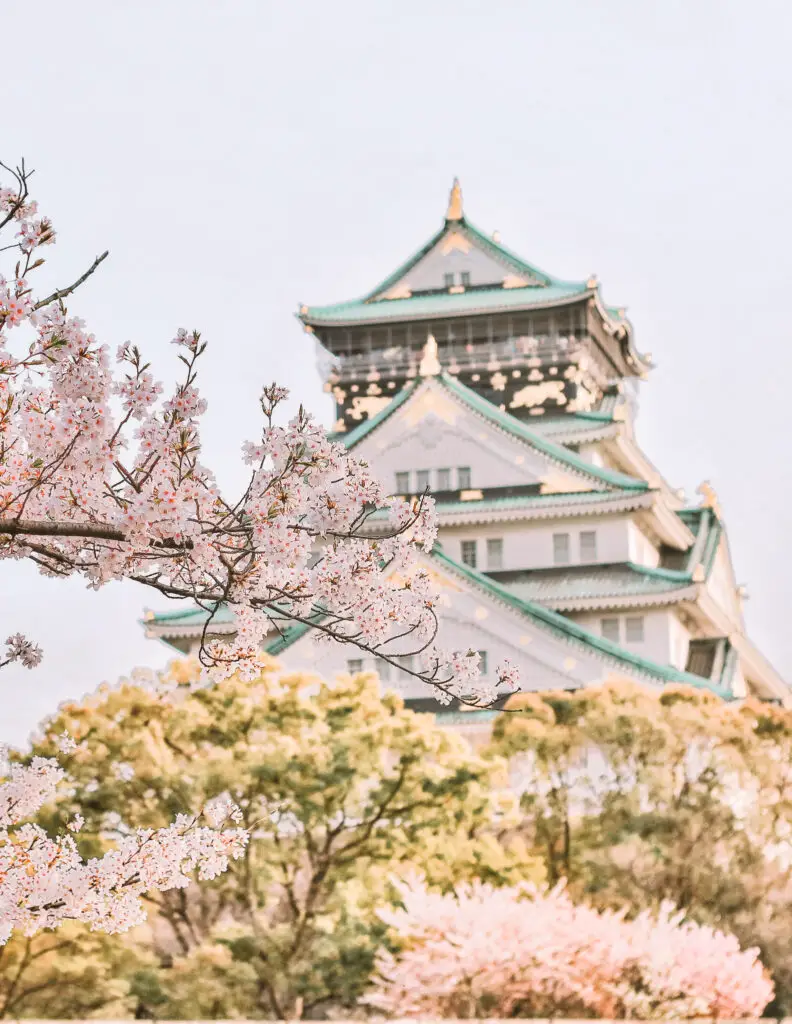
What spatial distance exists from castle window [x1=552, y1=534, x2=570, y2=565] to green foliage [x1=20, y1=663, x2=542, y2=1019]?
45.4ft

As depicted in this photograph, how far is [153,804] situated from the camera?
24125mm

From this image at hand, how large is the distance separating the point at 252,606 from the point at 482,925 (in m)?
14.3

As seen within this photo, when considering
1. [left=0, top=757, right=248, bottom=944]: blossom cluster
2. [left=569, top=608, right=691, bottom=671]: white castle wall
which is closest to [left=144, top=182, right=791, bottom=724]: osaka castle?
[left=569, top=608, right=691, bottom=671]: white castle wall

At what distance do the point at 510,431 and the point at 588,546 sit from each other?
3.45m

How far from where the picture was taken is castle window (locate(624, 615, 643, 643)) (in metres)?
37.2

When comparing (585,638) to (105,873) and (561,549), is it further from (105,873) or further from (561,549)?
(105,873)

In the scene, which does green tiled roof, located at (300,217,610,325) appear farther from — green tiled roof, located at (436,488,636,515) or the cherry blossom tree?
the cherry blossom tree

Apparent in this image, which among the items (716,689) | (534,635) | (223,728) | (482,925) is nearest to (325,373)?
(534,635)

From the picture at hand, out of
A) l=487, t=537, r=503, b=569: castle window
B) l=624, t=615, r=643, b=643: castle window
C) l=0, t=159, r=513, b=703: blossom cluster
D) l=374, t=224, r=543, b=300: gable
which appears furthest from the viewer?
l=374, t=224, r=543, b=300: gable

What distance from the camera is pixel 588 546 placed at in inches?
1510

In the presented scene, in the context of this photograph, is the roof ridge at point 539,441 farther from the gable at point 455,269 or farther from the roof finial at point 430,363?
the gable at point 455,269

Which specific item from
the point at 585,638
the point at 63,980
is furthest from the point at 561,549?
the point at 63,980

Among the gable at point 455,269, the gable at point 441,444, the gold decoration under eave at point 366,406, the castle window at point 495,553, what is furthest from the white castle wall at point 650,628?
the gable at point 455,269

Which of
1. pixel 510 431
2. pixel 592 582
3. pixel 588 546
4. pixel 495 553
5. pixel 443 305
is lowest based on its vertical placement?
pixel 592 582
